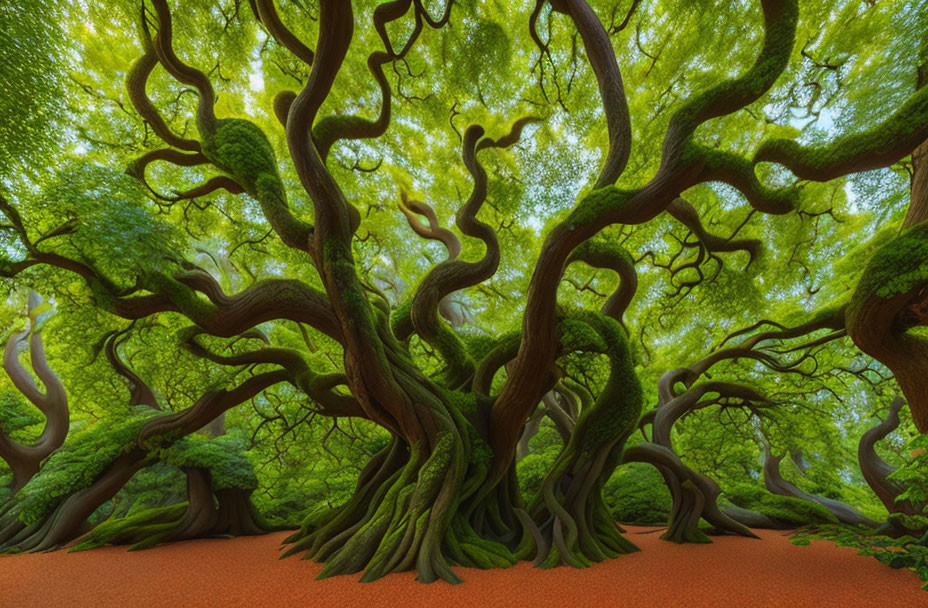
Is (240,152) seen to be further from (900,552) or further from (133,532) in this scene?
(900,552)

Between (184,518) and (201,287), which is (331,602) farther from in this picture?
(184,518)

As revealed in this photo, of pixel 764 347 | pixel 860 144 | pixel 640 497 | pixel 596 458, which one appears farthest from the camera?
pixel 640 497

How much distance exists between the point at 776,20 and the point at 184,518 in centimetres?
899

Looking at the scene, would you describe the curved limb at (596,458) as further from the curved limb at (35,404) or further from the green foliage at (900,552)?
the curved limb at (35,404)

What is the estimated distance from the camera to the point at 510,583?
2982mm

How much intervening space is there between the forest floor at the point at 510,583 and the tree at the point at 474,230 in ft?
1.05

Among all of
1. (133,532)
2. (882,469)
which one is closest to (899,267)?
(882,469)

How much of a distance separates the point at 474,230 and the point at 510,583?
4247 mm

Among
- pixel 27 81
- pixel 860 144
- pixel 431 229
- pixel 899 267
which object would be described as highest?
pixel 431 229

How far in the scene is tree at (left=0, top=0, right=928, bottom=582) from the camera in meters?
3.44

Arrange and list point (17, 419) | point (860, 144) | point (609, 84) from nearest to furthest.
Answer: point (860, 144)
point (609, 84)
point (17, 419)

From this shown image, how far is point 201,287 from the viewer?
4242 mm

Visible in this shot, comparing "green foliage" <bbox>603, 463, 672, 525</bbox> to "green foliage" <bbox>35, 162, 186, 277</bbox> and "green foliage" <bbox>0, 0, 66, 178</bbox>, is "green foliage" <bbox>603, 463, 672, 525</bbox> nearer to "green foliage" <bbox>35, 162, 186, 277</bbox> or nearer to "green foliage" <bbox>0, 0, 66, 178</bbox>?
"green foliage" <bbox>35, 162, 186, 277</bbox>

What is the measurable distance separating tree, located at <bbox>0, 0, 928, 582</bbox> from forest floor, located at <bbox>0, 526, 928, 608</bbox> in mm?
320
